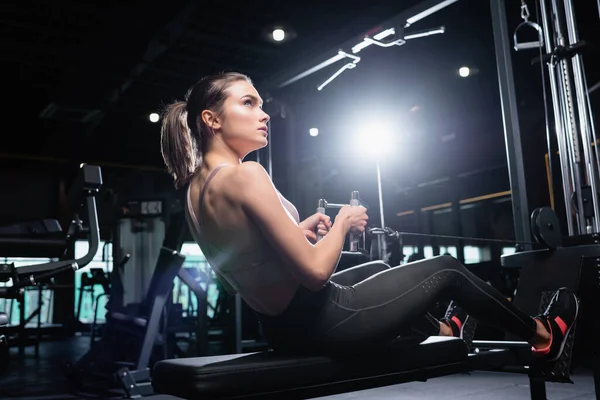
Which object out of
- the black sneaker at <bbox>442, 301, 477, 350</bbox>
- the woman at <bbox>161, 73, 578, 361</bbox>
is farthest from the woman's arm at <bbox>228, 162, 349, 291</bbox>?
the black sneaker at <bbox>442, 301, 477, 350</bbox>

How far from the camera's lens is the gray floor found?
10.1ft

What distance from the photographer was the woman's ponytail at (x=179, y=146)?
5.45ft

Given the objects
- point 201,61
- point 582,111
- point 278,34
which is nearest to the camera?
point 582,111

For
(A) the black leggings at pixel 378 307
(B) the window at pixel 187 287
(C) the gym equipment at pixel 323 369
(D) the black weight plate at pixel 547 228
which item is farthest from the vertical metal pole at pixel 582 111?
(B) the window at pixel 187 287

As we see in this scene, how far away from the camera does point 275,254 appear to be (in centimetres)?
147

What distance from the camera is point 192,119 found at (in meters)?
1.69

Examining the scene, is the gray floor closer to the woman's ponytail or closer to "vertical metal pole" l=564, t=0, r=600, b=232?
"vertical metal pole" l=564, t=0, r=600, b=232

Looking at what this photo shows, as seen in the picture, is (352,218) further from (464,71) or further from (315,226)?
(464,71)

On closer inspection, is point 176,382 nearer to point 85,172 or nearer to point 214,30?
point 85,172

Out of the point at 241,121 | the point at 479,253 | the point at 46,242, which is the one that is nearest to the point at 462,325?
the point at 241,121

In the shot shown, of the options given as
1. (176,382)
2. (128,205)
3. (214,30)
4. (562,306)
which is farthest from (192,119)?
(214,30)

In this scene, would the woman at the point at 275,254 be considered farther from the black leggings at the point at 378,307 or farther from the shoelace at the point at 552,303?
the shoelace at the point at 552,303

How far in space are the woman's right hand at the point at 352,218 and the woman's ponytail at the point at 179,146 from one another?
480mm

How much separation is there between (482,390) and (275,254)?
246 centimetres
